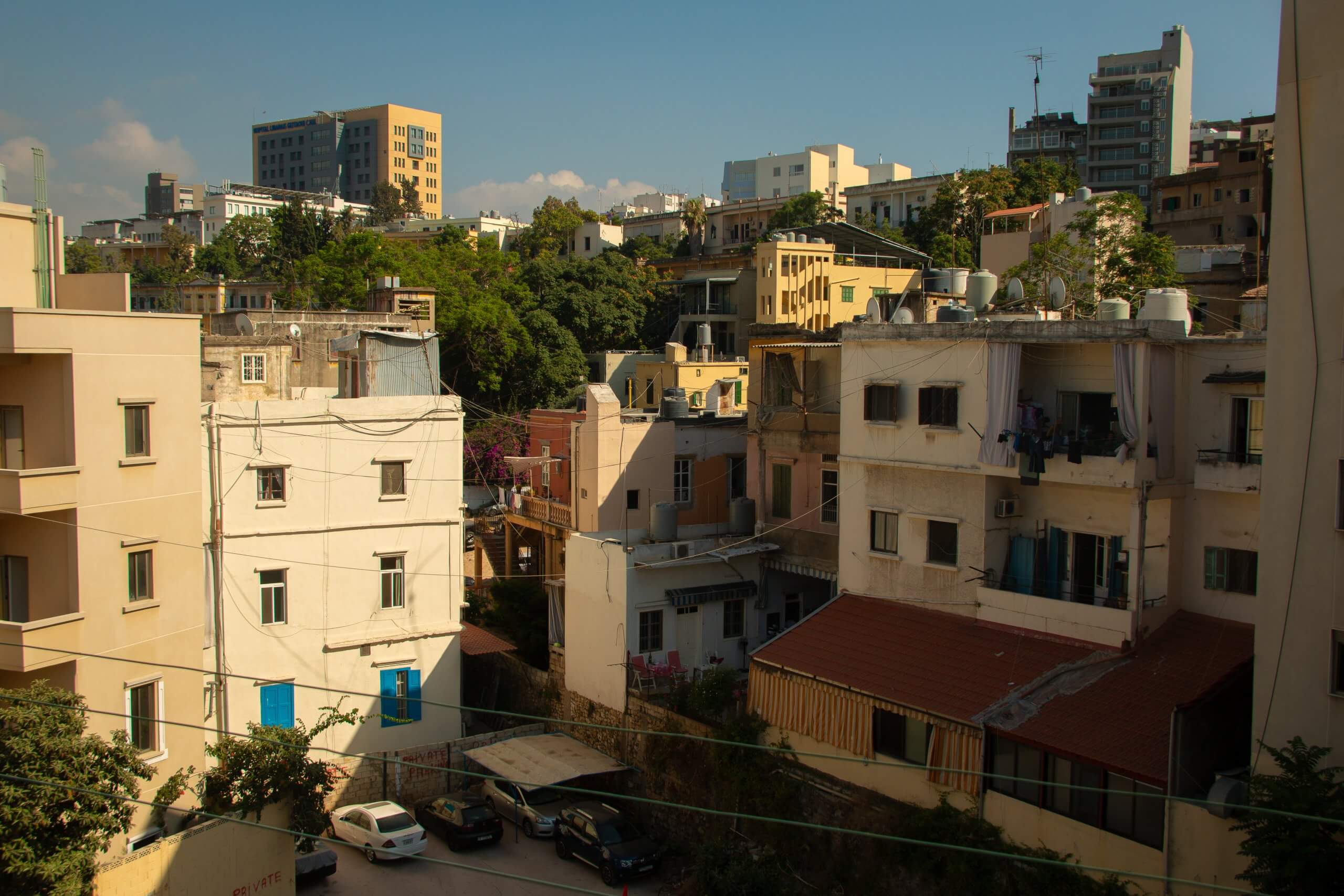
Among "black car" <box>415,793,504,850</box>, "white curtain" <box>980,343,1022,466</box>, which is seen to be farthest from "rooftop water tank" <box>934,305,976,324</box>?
"black car" <box>415,793,504,850</box>

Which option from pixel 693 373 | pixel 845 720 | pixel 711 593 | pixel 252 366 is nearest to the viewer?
pixel 845 720

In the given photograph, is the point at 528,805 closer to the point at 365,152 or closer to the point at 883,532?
the point at 883,532

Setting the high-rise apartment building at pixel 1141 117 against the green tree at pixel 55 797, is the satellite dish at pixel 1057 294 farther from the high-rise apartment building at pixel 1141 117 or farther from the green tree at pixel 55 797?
the high-rise apartment building at pixel 1141 117

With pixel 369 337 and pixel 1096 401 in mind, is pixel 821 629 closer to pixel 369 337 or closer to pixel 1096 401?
pixel 1096 401

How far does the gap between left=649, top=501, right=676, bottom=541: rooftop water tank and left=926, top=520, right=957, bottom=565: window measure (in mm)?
7033

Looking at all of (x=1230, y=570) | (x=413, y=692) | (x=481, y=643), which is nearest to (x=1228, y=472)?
(x=1230, y=570)

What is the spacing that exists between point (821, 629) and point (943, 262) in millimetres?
39576

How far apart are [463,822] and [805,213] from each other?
58.0 metres

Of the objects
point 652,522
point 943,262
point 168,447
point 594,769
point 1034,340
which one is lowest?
point 594,769

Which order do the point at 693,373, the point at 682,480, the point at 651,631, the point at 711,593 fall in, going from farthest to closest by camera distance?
the point at 693,373, the point at 682,480, the point at 711,593, the point at 651,631

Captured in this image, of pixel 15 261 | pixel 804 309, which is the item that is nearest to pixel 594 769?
pixel 15 261

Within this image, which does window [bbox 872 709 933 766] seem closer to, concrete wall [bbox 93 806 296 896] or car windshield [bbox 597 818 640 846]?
car windshield [bbox 597 818 640 846]

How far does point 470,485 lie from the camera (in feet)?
155

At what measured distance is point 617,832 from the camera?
22125mm
